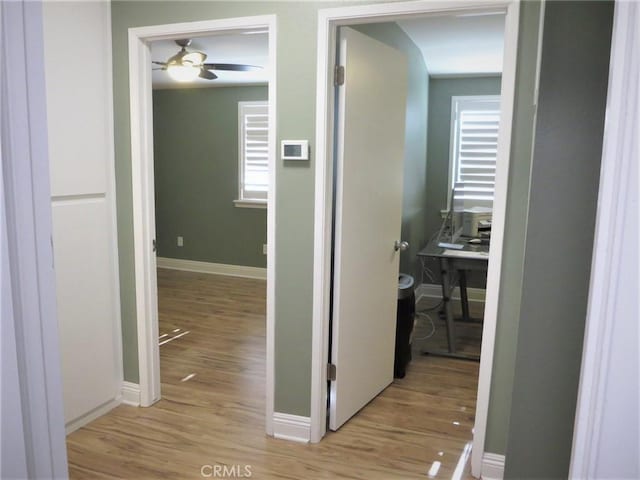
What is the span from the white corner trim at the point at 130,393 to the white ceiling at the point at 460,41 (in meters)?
2.69

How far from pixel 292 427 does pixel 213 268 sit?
3996mm

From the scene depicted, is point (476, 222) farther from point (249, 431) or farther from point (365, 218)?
point (249, 431)

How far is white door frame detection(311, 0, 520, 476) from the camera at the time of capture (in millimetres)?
2045

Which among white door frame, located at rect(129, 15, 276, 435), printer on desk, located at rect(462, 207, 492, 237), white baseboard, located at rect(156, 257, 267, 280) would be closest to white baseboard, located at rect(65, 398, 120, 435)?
white door frame, located at rect(129, 15, 276, 435)

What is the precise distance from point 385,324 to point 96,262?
1.65 meters

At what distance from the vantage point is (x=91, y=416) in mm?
2742

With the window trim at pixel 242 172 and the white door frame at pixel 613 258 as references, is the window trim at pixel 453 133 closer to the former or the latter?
the window trim at pixel 242 172

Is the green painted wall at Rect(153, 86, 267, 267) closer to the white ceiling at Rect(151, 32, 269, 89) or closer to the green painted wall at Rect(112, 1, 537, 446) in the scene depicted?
the white ceiling at Rect(151, 32, 269, 89)

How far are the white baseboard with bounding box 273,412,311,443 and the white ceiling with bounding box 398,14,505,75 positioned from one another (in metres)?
2.32

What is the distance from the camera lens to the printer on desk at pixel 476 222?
421 centimetres

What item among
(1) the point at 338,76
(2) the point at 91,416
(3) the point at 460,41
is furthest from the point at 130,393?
(3) the point at 460,41

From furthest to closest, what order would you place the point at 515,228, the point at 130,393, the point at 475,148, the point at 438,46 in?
1. the point at 475,148
2. the point at 438,46
3. the point at 130,393
4. the point at 515,228

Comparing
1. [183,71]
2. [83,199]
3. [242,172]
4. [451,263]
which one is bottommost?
[451,263]

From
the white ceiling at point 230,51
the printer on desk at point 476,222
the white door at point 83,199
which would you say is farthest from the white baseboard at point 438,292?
the white door at point 83,199
